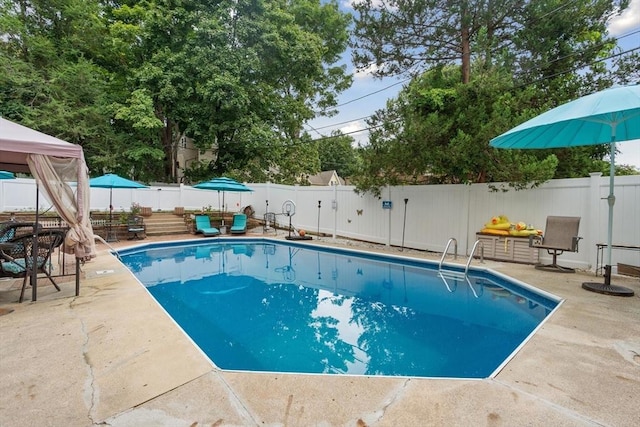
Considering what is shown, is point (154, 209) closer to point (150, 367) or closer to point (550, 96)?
point (150, 367)

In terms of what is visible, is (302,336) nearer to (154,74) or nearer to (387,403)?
(387,403)

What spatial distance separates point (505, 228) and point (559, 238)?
4.46 feet

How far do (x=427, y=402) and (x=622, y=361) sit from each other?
205cm

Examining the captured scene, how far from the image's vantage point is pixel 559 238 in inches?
252

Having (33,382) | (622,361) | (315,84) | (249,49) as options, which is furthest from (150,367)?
(315,84)

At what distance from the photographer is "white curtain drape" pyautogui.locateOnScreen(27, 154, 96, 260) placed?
4125 mm

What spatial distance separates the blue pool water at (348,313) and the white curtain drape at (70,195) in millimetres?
1564

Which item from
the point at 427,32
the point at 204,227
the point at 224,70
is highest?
the point at 224,70

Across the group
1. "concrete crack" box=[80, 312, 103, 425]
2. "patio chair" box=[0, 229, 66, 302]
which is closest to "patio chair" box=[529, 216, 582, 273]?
"concrete crack" box=[80, 312, 103, 425]

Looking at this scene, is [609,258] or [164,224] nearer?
[609,258]

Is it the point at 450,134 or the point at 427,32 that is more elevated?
the point at 427,32

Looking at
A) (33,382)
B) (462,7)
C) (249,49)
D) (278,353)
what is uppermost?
(249,49)

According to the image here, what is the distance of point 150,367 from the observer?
2.76 meters

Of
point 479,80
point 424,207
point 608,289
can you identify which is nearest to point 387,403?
point 608,289
